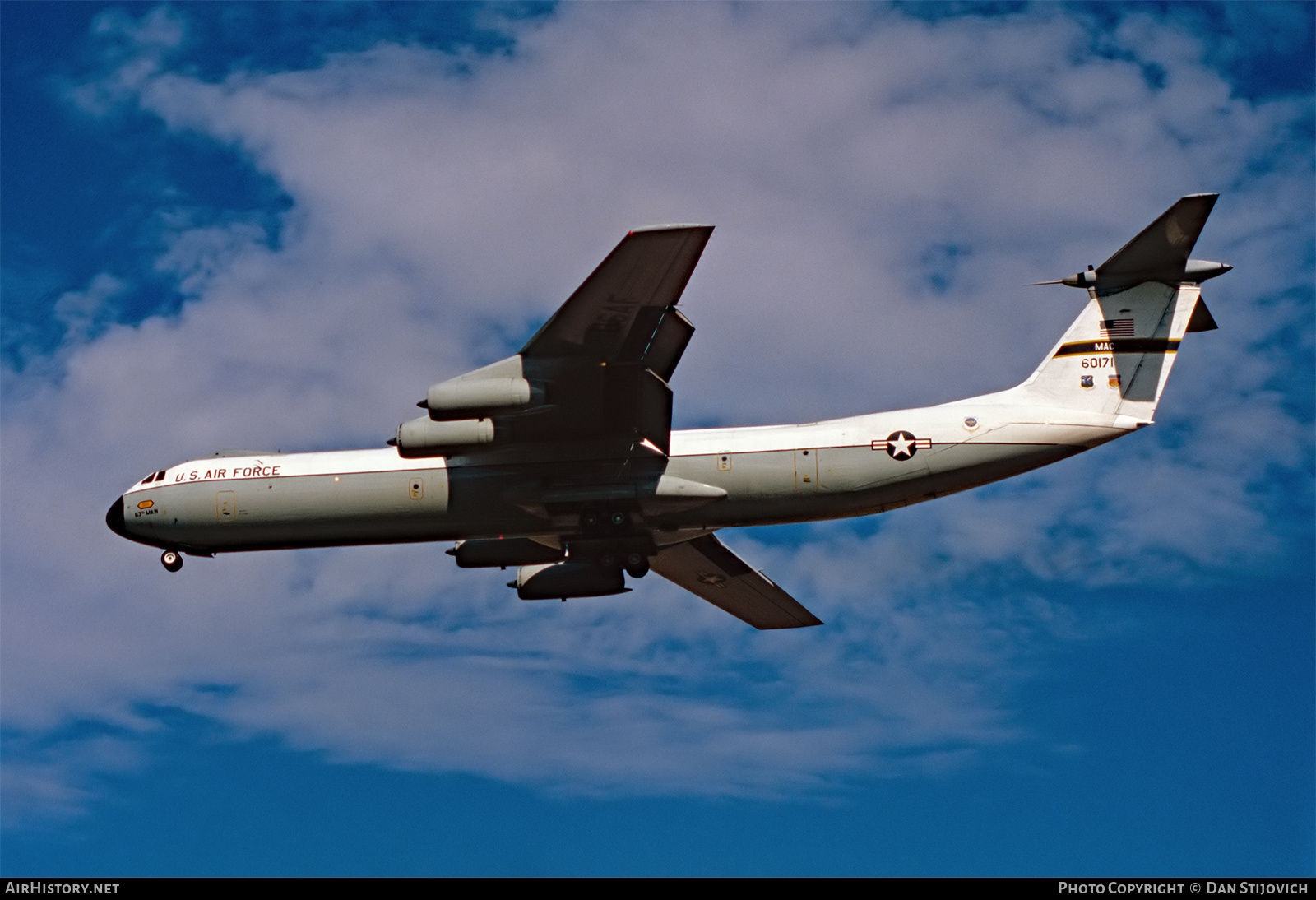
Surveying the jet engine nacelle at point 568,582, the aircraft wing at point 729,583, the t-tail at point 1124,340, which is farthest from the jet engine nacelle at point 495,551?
the t-tail at point 1124,340

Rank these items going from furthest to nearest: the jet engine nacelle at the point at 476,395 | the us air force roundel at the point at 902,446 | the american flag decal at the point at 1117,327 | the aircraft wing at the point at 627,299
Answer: the american flag decal at the point at 1117,327 < the us air force roundel at the point at 902,446 < the jet engine nacelle at the point at 476,395 < the aircraft wing at the point at 627,299

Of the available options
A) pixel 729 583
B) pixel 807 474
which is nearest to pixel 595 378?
pixel 807 474

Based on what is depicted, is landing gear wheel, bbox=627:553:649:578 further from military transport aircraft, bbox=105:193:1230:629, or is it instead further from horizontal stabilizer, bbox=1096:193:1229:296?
horizontal stabilizer, bbox=1096:193:1229:296

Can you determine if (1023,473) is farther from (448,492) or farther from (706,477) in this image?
(448,492)

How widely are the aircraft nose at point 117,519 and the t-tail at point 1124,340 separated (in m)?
15.5

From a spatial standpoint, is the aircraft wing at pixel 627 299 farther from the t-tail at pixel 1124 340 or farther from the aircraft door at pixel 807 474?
the t-tail at pixel 1124 340

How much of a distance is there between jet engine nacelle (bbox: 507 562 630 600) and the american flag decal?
9278 millimetres

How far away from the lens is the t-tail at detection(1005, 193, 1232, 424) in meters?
22.4

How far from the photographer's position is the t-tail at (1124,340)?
22406mm

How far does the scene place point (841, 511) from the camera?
878 inches

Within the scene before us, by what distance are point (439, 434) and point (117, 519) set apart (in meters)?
7.16

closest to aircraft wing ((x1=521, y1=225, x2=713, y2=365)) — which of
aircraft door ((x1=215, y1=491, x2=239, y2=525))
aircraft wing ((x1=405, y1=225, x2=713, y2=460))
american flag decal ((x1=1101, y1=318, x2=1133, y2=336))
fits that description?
aircraft wing ((x1=405, y1=225, x2=713, y2=460))

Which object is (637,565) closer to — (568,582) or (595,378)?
(568,582)

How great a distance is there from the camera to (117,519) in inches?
966
